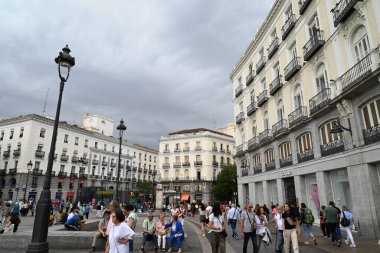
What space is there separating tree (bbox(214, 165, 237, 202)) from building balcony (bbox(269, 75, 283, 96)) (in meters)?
31.9

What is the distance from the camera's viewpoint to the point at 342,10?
14945mm

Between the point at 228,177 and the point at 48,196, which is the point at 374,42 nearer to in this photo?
the point at 48,196

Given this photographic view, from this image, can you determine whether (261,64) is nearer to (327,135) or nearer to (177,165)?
(327,135)

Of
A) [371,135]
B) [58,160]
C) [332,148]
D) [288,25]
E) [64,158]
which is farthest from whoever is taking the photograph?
[64,158]

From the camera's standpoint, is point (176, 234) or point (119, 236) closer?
point (119, 236)

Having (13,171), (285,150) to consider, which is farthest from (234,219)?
(13,171)

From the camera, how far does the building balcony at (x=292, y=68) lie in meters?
20.1

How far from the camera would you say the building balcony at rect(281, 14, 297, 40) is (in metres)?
21.0

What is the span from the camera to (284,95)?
886 inches

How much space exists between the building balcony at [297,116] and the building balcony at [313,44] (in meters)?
3.74

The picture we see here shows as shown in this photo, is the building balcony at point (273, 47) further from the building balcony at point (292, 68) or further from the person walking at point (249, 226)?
the person walking at point (249, 226)

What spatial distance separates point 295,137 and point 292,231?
13257 mm

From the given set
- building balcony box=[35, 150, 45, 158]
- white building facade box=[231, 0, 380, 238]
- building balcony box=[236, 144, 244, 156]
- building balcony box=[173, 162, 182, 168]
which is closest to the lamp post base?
white building facade box=[231, 0, 380, 238]

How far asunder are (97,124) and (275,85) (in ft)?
170
